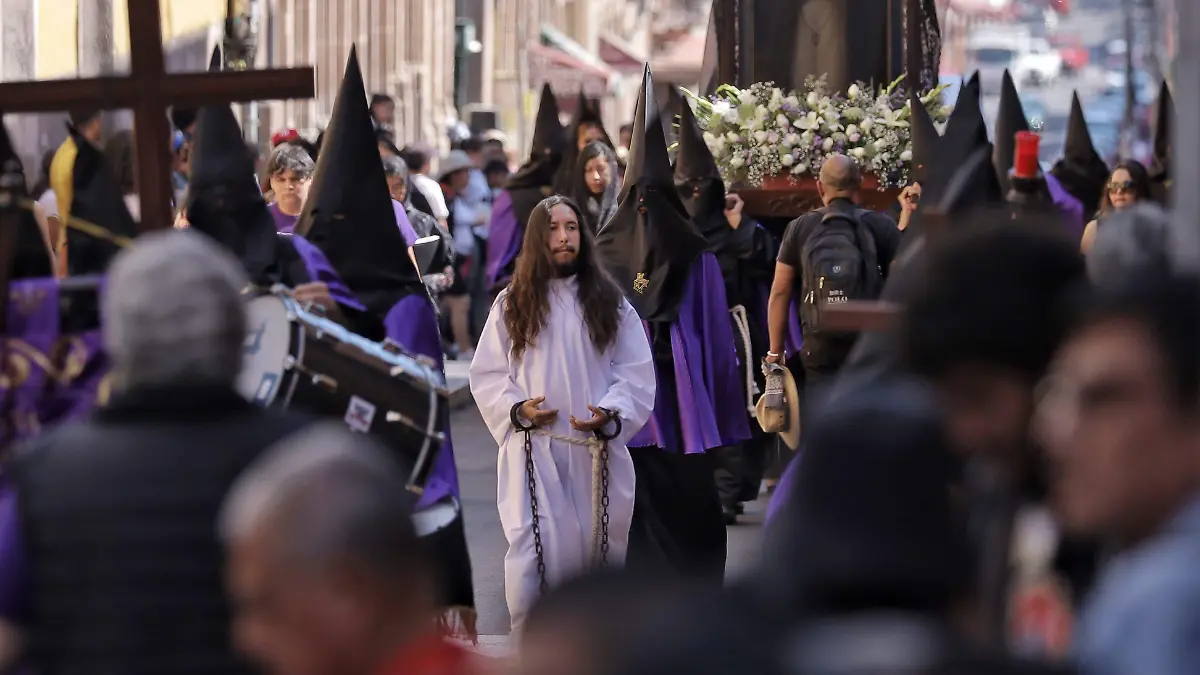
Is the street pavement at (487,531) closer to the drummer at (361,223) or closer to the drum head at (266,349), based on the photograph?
the drummer at (361,223)

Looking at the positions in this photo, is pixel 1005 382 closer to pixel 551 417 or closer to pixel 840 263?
pixel 551 417

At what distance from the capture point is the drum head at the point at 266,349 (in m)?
5.36

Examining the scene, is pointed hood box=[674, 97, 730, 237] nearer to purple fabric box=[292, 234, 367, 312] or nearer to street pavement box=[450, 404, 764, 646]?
street pavement box=[450, 404, 764, 646]

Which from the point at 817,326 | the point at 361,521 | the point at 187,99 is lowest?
the point at 817,326

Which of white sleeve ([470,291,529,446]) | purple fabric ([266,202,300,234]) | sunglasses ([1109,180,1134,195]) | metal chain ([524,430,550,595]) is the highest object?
purple fabric ([266,202,300,234])

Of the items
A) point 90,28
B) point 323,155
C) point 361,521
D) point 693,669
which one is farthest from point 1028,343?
point 90,28

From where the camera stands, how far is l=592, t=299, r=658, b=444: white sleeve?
9.16 m

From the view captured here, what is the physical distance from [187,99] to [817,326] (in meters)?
5.59

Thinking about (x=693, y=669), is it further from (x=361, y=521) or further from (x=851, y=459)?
(x=361, y=521)

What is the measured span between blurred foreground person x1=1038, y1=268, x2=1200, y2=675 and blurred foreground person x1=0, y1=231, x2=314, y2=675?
158cm

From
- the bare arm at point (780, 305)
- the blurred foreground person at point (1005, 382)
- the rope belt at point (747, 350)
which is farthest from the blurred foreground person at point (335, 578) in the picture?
the rope belt at point (747, 350)

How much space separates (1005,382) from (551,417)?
5.34m

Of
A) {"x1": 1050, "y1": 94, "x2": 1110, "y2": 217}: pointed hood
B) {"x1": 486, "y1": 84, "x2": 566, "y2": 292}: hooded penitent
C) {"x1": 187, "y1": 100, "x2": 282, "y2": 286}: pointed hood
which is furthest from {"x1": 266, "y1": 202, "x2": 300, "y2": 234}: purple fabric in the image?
{"x1": 1050, "y1": 94, "x2": 1110, "y2": 217}: pointed hood

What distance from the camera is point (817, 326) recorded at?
11.0 m
